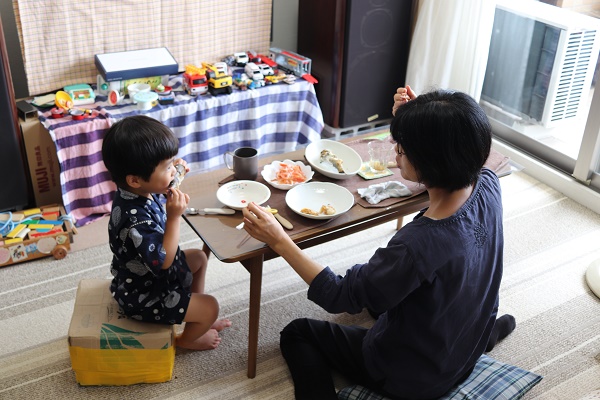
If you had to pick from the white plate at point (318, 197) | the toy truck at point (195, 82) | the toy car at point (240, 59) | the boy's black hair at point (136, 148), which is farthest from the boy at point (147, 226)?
the toy car at point (240, 59)

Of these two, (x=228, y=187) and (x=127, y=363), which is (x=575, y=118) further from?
(x=127, y=363)

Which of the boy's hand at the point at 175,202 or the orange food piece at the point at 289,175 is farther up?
the boy's hand at the point at 175,202

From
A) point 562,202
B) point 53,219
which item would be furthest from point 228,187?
point 562,202

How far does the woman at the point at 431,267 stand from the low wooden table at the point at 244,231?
0.09 m

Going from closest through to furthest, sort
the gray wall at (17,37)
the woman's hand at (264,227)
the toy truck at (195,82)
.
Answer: the woman's hand at (264,227)
the gray wall at (17,37)
the toy truck at (195,82)

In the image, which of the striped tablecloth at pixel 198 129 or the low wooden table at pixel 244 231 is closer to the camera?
the low wooden table at pixel 244 231

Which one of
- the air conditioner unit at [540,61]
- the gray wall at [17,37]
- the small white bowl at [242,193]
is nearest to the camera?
the small white bowl at [242,193]

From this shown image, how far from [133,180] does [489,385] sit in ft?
3.81

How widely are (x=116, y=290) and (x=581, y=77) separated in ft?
8.37

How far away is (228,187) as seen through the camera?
79.3 inches

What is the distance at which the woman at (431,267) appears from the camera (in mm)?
1510

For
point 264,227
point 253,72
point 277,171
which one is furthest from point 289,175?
point 253,72

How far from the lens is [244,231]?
1837mm

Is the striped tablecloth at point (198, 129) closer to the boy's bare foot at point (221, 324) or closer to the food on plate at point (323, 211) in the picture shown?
the boy's bare foot at point (221, 324)
